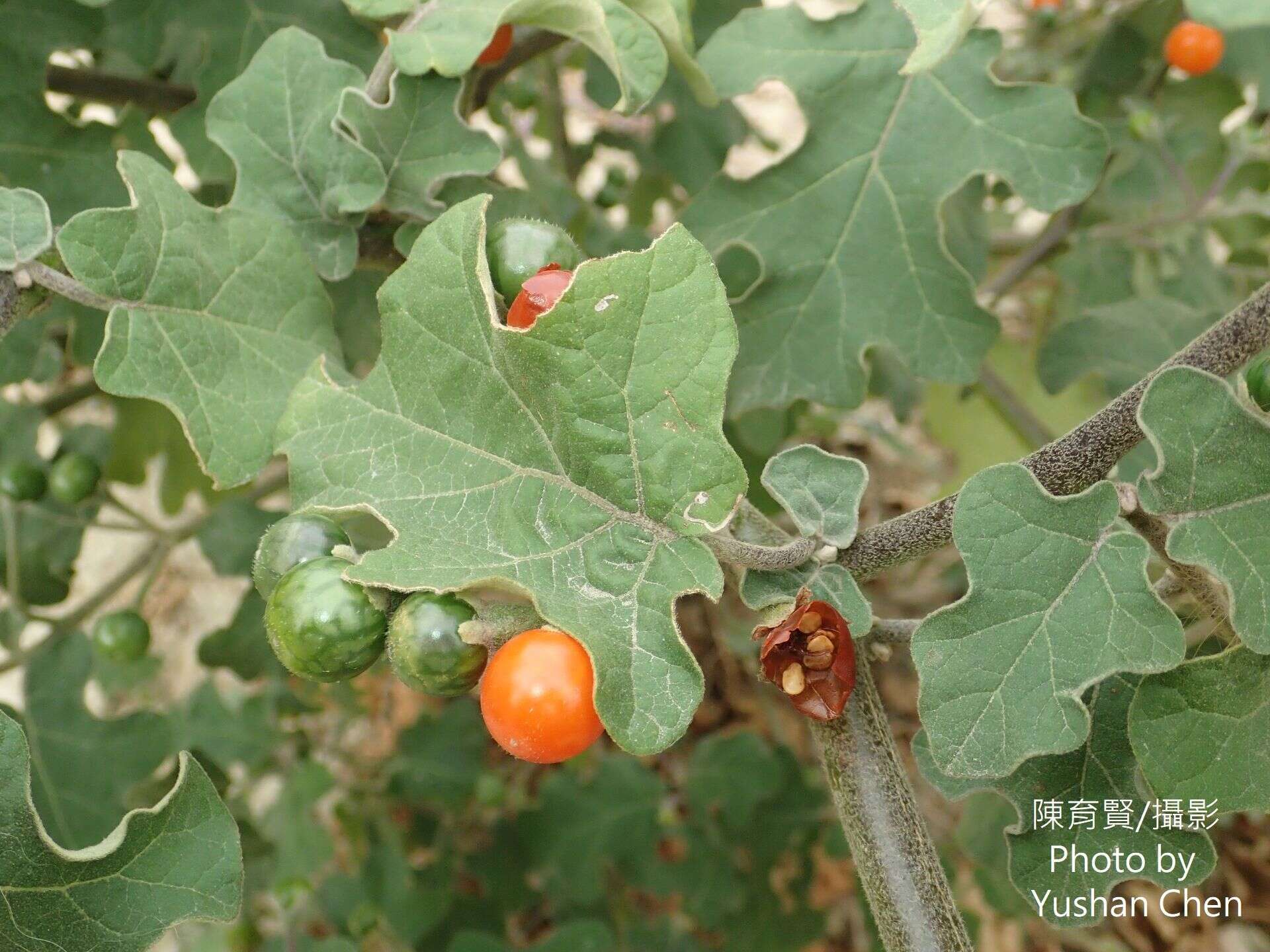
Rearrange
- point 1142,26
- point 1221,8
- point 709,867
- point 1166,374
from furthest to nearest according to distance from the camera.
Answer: point 709,867, point 1142,26, point 1166,374, point 1221,8

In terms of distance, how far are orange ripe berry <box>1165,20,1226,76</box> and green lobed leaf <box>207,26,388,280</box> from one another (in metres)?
1.54

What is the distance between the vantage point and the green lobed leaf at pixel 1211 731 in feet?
3.73

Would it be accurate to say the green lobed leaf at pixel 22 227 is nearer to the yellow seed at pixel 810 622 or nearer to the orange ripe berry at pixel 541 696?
the orange ripe berry at pixel 541 696

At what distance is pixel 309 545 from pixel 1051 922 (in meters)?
0.96

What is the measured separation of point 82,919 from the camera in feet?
3.77

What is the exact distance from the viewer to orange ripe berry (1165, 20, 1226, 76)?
2020 mm

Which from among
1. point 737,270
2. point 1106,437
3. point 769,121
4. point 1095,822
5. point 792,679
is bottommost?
point 769,121

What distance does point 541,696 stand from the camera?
96 cm

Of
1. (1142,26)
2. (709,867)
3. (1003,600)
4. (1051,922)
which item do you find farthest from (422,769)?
(1142,26)

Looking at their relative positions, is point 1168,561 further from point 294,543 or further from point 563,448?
point 294,543

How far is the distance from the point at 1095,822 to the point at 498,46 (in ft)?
4.37

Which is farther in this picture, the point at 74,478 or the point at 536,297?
the point at 74,478

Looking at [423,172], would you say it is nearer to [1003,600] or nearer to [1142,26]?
[1003,600]

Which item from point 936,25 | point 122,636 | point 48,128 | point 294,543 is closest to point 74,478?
point 122,636
